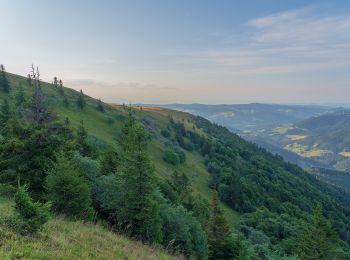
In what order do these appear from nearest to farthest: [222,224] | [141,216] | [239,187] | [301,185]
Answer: [141,216]
[222,224]
[239,187]
[301,185]

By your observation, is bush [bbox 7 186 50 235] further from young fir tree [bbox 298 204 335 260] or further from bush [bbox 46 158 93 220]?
young fir tree [bbox 298 204 335 260]

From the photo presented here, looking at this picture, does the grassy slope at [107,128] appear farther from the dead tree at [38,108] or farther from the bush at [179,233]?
the dead tree at [38,108]

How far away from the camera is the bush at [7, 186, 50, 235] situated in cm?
1272

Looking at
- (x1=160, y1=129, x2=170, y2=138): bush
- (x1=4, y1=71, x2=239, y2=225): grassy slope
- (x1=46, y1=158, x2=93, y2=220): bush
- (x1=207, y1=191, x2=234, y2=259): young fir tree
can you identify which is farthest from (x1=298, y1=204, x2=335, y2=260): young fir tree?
(x1=160, y1=129, x2=170, y2=138): bush

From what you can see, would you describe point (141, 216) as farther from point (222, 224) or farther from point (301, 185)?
point (301, 185)

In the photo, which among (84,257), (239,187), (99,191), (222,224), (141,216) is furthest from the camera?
(239,187)

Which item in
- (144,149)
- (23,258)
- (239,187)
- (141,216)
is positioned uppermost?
(144,149)

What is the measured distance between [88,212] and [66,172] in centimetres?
330

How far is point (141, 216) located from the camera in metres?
23.6

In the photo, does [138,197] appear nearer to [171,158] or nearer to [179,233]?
[179,233]

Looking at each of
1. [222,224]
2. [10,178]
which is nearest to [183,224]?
[222,224]

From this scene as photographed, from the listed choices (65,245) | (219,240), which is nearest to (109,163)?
(219,240)

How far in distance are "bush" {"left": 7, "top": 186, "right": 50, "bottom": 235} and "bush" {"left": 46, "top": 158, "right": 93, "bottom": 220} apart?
28.5 feet

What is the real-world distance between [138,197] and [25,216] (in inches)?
465
